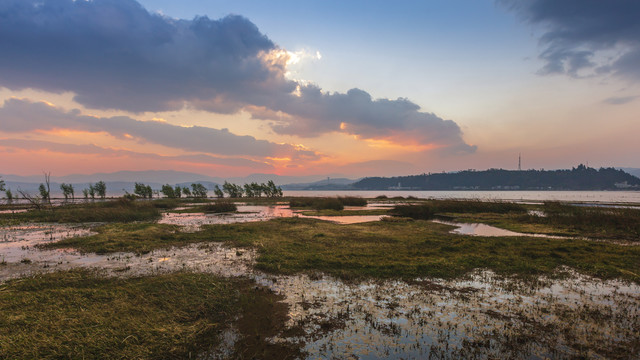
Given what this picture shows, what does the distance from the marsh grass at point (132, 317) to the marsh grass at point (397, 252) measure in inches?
178

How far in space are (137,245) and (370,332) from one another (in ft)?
61.2

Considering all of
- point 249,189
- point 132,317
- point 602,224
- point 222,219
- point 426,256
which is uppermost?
point 249,189

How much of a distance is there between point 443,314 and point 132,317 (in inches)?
382

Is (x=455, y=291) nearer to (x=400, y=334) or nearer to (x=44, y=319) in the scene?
(x=400, y=334)

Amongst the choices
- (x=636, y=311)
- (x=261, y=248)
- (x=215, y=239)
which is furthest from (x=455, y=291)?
(x=215, y=239)

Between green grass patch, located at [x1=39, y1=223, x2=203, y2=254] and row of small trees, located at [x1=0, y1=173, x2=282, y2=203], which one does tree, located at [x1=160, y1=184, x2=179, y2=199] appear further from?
green grass patch, located at [x1=39, y1=223, x2=203, y2=254]

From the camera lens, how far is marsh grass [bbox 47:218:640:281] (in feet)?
45.1

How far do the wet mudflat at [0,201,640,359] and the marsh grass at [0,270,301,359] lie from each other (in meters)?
0.54

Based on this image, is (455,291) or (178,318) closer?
(178,318)

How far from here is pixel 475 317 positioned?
8766mm

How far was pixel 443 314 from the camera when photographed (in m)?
9.00

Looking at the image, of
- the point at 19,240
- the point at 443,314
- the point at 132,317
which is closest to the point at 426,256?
the point at 443,314

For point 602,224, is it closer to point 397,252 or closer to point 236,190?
point 397,252

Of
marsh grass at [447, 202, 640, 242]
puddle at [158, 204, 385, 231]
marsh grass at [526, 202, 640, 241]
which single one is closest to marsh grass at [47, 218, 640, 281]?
marsh grass at [447, 202, 640, 242]
